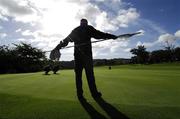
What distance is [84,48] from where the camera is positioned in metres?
6.95

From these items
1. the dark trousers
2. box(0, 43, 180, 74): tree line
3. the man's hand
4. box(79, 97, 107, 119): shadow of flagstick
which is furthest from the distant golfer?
box(0, 43, 180, 74): tree line

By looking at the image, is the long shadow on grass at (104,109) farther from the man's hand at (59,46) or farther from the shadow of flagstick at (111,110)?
the man's hand at (59,46)

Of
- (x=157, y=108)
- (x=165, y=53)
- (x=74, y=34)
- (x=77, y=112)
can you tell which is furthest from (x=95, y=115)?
(x=165, y=53)

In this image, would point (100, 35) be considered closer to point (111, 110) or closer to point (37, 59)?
point (111, 110)

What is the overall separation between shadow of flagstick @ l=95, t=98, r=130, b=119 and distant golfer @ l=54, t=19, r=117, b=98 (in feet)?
3.46

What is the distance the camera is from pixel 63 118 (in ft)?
15.0

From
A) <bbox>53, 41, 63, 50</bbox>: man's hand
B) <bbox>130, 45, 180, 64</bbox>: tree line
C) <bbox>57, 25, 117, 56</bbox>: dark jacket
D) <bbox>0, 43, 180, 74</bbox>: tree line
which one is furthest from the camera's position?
<bbox>130, 45, 180, 64</bbox>: tree line

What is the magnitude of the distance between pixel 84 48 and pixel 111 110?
7.92ft

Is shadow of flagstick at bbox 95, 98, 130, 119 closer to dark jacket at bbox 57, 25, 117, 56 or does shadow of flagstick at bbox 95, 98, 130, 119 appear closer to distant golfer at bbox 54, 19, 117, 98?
distant golfer at bbox 54, 19, 117, 98

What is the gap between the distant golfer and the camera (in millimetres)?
6809

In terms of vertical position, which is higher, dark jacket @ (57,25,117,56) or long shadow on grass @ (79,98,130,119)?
dark jacket @ (57,25,117,56)

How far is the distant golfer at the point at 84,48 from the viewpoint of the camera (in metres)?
6.81

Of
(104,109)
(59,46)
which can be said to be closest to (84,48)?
(59,46)

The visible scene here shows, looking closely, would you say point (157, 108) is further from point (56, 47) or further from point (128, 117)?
point (56, 47)
